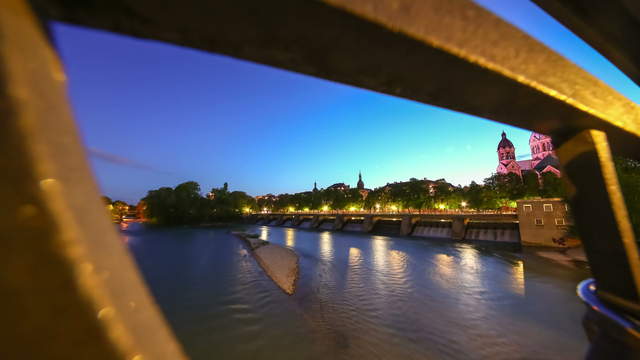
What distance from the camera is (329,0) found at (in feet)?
4.96

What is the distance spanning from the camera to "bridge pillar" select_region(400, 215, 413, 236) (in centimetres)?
4034

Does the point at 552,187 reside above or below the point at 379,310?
above

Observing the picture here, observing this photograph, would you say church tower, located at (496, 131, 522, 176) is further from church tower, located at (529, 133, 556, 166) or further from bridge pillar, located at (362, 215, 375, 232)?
bridge pillar, located at (362, 215, 375, 232)

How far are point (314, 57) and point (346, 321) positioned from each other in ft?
36.3

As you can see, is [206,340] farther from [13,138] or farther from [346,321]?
[13,138]

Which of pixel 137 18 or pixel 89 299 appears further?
pixel 137 18

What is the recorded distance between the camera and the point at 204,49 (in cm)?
185

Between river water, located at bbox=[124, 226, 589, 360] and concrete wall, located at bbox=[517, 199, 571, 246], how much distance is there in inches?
251

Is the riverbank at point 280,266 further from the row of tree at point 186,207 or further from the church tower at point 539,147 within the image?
the church tower at point 539,147

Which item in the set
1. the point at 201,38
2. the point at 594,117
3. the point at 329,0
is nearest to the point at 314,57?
the point at 329,0

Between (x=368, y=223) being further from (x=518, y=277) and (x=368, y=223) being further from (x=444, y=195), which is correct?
(x=518, y=277)

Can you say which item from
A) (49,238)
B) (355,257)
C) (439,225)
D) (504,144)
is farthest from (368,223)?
(504,144)

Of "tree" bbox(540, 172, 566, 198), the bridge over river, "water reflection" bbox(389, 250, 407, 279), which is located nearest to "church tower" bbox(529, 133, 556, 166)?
"tree" bbox(540, 172, 566, 198)

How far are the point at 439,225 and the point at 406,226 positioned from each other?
17.2 ft
